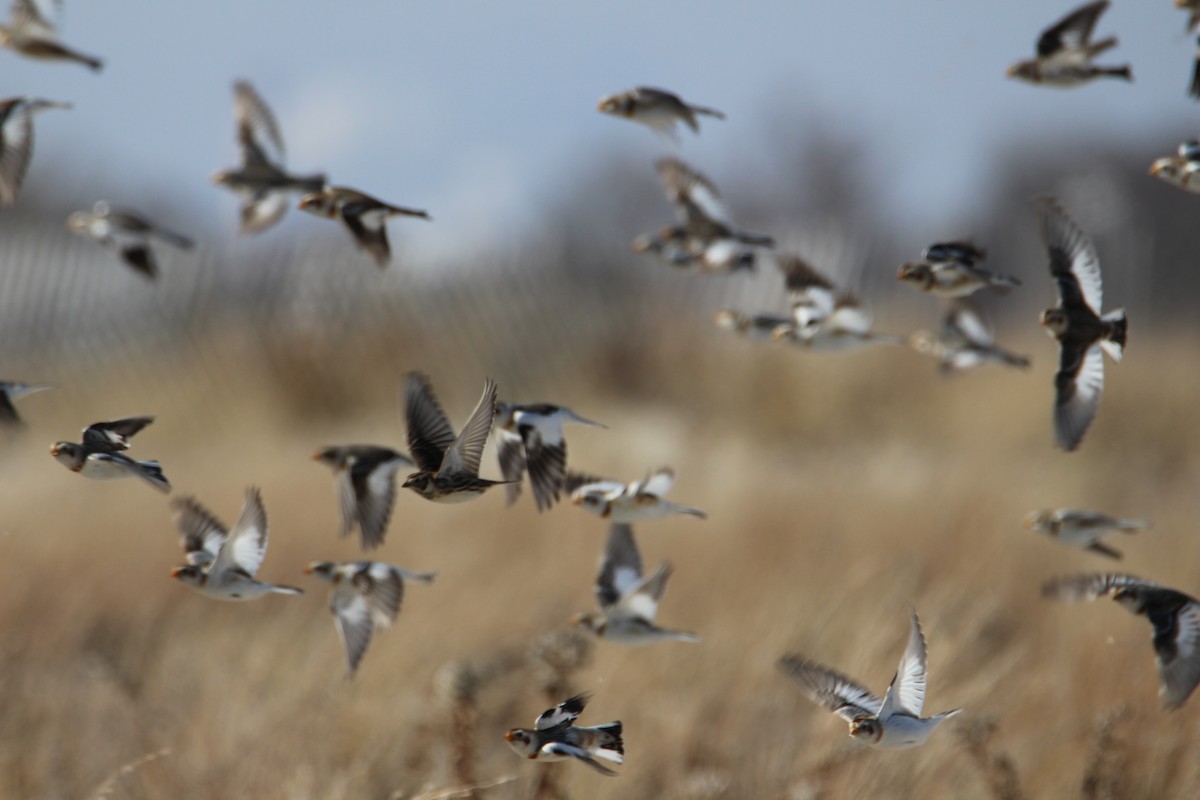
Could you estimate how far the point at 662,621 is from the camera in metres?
6.04

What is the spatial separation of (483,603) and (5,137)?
328 cm

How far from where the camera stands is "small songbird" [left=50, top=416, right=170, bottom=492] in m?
2.42

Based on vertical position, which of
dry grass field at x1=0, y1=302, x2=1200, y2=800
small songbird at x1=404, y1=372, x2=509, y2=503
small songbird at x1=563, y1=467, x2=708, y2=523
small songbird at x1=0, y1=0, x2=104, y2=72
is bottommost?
dry grass field at x1=0, y1=302, x2=1200, y2=800

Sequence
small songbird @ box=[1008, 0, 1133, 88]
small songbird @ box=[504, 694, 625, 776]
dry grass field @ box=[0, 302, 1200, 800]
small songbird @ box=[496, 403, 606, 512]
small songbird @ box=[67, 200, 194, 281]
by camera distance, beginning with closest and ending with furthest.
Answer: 1. small songbird @ box=[504, 694, 625, 776]
2. small songbird @ box=[496, 403, 606, 512]
3. small songbird @ box=[1008, 0, 1133, 88]
4. small songbird @ box=[67, 200, 194, 281]
5. dry grass field @ box=[0, 302, 1200, 800]

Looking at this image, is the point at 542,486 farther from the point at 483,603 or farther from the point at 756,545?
the point at 756,545

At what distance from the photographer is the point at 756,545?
6859 millimetres

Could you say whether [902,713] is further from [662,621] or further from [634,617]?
[662,621]

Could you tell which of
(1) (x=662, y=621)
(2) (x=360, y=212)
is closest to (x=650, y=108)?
(2) (x=360, y=212)

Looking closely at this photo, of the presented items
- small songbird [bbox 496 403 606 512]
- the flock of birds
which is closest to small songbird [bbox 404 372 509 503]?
the flock of birds

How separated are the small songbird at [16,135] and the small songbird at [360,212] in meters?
0.65

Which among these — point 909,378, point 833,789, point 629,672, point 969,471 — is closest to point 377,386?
point 909,378

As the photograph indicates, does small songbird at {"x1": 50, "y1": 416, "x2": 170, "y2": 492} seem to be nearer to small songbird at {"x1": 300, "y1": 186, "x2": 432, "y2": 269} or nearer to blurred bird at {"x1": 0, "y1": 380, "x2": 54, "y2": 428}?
blurred bird at {"x1": 0, "y1": 380, "x2": 54, "y2": 428}

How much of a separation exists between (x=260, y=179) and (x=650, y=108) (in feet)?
3.50

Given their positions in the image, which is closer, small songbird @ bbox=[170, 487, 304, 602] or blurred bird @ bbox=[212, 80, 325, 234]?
small songbird @ bbox=[170, 487, 304, 602]
